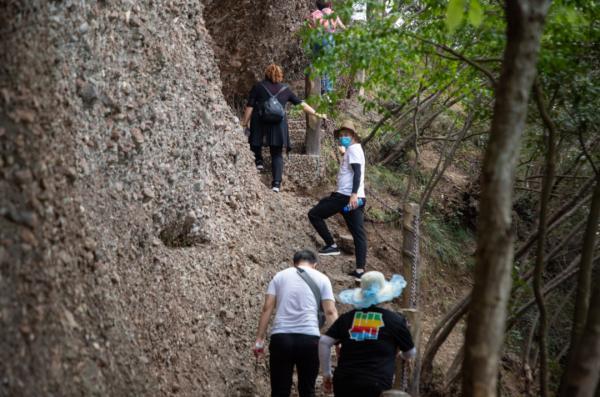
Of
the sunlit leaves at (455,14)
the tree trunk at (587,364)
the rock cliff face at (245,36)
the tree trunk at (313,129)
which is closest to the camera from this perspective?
the sunlit leaves at (455,14)

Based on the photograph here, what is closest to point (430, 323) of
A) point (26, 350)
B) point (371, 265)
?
point (371, 265)

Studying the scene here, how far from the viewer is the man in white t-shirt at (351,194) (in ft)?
30.5

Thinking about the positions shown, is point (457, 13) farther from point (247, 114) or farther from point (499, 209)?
point (247, 114)

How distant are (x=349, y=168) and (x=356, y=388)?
4368 millimetres

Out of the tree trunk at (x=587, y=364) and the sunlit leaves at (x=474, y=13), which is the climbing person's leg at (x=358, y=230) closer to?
the tree trunk at (x=587, y=364)

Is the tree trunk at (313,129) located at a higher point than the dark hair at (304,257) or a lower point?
higher

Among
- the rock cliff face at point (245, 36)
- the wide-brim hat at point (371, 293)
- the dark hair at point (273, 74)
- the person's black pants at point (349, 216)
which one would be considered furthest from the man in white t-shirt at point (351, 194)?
the rock cliff face at point (245, 36)

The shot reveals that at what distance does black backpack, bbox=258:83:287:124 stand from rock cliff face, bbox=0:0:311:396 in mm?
1115

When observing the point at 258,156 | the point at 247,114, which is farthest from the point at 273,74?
the point at 258,156

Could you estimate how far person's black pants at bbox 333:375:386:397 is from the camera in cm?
Answer: 540

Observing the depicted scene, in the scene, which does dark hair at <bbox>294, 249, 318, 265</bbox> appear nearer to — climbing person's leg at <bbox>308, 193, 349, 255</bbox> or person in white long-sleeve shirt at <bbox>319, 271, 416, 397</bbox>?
person in white long-sleeve shirt at <bbox>319, 271, 416, 397</bbox>

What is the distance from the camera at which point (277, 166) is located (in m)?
11.6

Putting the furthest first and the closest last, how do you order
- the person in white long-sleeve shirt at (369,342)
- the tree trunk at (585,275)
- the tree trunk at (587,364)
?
the tree trunk at (585,275), the person in white long-sleeve shirt at (369,342), the tree trunk at (587,364)

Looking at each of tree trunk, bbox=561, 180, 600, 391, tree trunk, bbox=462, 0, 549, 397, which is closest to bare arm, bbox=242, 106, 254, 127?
tree trunk, bbox=561, 180, 600, 391
